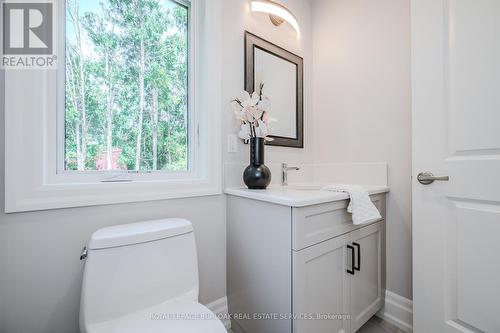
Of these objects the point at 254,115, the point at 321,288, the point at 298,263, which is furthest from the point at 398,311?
the point at 254,115

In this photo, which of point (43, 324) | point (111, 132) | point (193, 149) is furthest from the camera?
point (193, 149)

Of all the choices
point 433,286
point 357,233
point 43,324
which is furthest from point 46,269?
point 433,286

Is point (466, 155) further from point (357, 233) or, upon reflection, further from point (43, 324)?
point (43, 324)

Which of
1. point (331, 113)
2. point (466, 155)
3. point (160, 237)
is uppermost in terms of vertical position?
point (331, 113)

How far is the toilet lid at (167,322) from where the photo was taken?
29.0 inches

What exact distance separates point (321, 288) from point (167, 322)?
0.66 metres

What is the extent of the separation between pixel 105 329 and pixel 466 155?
161 cm

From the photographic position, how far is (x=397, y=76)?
4.56 feet

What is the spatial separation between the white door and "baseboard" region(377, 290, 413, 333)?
0.21 meters

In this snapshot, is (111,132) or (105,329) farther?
(111,132)

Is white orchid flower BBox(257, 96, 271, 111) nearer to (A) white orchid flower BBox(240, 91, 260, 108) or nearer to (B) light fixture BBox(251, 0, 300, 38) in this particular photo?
(A) white orchid flower BBox(240, 91, 260, 108)

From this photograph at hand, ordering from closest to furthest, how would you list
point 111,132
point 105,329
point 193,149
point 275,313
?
point 105,329 < point 275,313 < point 111,132 < point 193,149

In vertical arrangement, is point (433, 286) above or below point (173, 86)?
below

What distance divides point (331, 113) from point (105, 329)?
1.80 meters
